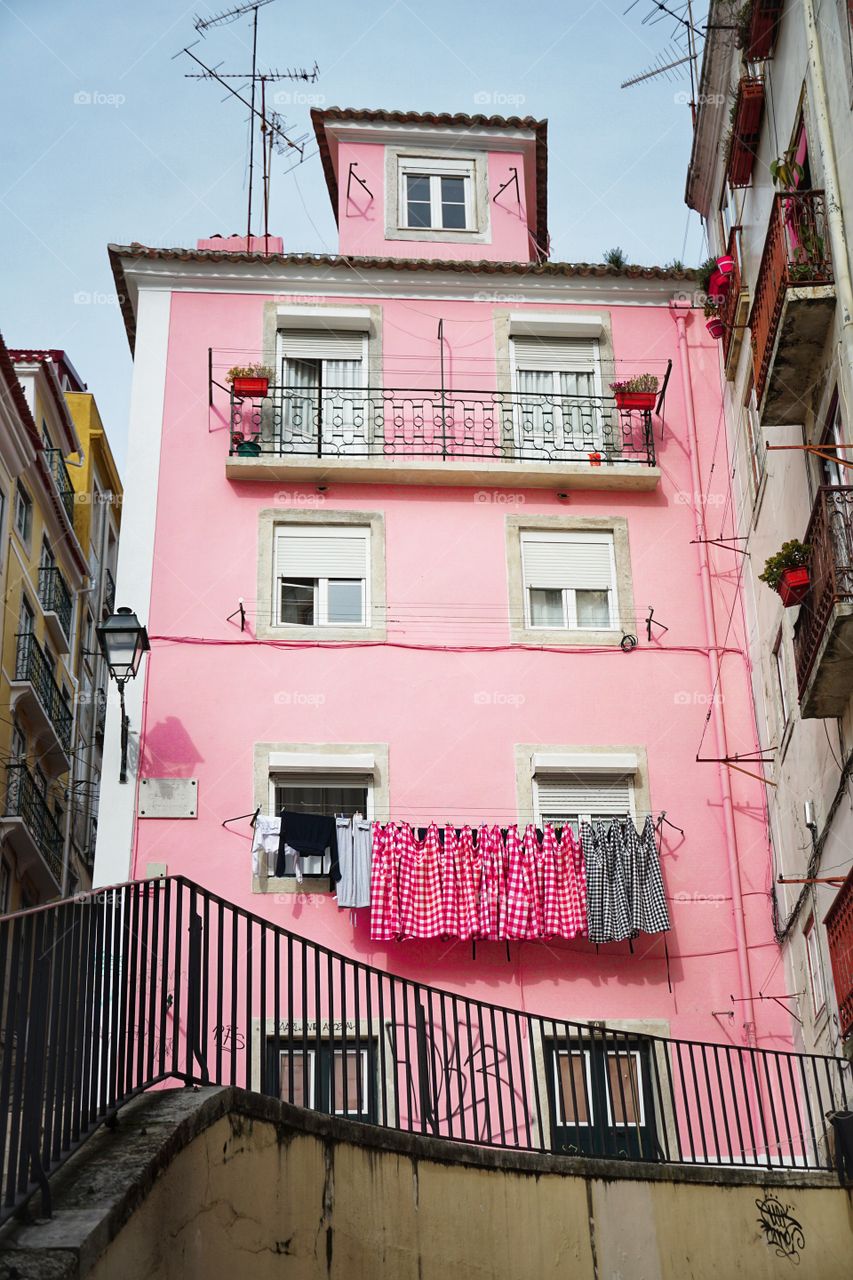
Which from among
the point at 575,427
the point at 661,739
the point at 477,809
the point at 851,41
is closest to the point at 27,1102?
the point at 851,41

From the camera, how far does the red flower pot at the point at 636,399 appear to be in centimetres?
1900

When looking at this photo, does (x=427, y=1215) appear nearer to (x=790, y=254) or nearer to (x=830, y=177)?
(x=790, y=254)

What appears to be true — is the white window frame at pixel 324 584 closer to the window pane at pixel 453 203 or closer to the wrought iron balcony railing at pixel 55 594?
the window pane at pixel 453 203

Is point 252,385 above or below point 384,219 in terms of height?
below

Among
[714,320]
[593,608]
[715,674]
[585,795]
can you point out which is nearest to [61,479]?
[593,608]

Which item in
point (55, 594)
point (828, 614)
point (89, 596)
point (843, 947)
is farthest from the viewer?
point (89, 596)

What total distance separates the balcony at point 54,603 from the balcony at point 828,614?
63.6ft

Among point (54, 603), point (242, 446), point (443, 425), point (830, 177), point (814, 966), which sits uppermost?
point (54, 603)

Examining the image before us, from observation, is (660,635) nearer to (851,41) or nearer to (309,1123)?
(851,41)

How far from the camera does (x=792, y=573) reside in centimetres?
1287

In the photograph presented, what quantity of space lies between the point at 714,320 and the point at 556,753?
18.1 ft

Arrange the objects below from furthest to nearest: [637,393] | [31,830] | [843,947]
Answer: [31,830]
[637,393]
[843,947]

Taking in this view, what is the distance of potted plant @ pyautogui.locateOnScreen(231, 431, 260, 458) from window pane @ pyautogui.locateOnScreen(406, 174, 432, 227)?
4.39 meters

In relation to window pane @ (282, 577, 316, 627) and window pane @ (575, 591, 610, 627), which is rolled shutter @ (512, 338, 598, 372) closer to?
window pane @ (575, 591, 610, 627)
